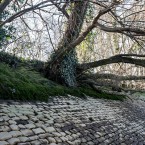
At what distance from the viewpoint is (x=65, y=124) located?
690 cm

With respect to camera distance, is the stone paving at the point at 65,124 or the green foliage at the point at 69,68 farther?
the green foliage at the point at 69,68

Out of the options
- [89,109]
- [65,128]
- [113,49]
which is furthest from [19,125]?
[113,49]

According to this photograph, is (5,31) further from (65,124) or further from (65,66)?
(65,124)

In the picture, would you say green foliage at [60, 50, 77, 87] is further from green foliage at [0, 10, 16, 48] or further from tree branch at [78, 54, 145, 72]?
green foliage at [0, 10, 16, 48]

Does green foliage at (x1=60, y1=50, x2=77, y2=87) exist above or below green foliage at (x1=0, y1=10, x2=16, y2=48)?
below

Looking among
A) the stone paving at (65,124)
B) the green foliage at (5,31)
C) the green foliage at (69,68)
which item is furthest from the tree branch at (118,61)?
the green foliage at (5,31)

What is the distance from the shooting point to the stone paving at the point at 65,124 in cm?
531

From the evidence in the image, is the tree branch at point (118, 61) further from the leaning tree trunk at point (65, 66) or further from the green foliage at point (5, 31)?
the green foliage at point (5, 31)

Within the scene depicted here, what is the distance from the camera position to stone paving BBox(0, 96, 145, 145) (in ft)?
17.4

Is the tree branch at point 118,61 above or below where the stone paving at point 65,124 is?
above

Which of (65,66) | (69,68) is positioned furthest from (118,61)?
(65,66)

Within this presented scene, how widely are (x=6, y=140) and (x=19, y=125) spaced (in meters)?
0.84

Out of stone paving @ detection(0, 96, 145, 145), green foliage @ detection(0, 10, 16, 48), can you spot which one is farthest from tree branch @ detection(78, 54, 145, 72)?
green foliage @ detection(0, 10, 16, 48)

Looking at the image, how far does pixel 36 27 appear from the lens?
8.02 meters
